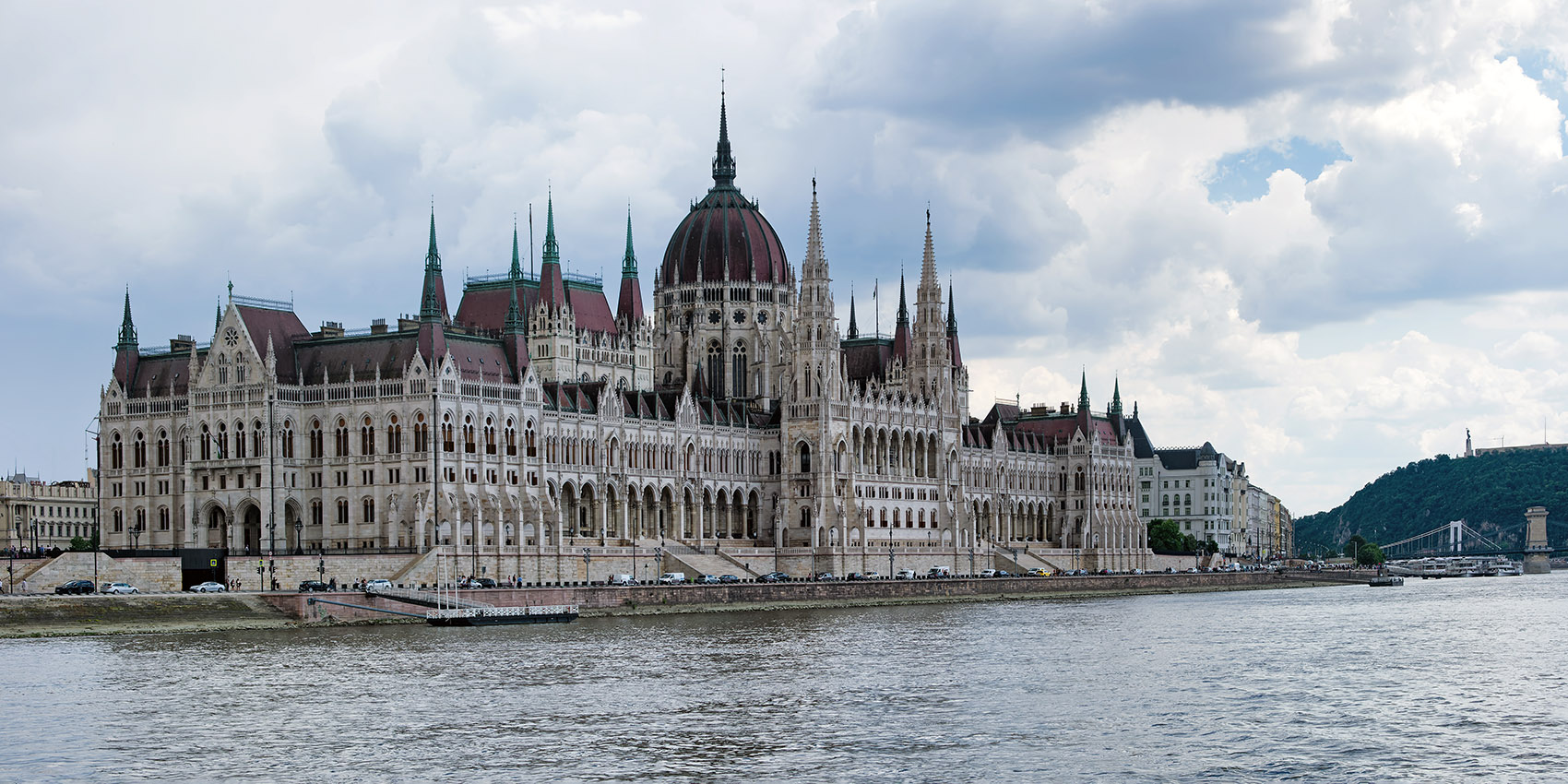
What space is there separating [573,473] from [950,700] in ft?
248

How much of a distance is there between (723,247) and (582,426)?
4393 centimetres

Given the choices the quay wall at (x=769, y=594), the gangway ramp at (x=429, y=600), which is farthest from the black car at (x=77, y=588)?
the gangway ramp at (x=429, y=600)

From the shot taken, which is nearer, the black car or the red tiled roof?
the black car

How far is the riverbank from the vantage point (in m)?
99.6

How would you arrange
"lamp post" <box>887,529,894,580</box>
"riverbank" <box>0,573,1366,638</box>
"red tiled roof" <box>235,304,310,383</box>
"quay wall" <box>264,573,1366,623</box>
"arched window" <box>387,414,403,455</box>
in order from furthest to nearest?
"lamp post" <box>887,529,894,580</box> → "red tiled roof" <box>235,304,310,383</box> → "arched window" <box>387,414,403,455</box> → "quay wall" <box>264,573,1366,623</box> → "riverbank" <box>0,573,1366,638</box>

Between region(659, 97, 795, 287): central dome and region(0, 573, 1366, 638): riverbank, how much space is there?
4163 centimetres

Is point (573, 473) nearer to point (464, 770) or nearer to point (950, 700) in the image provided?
point (950, 700)

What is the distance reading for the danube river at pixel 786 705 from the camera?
56.5m

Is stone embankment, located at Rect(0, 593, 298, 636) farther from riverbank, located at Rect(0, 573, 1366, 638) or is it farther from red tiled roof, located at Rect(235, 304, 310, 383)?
red tiled roof, located at Rect(235, 304, 310, 383)

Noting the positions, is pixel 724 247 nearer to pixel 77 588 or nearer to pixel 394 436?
pixel 394 436

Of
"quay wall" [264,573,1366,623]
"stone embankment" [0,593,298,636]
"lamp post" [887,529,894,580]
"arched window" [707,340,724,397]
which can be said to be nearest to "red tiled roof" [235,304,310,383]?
"quay wall" [264,573,1366,623]

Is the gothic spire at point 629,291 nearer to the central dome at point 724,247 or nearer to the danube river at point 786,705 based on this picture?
the central dome at point 724,247

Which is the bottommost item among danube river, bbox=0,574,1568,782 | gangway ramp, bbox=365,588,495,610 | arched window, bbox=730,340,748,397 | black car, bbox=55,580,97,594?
danube river, bbox=0,574,1568,782

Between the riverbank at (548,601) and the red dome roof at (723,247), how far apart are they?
1644 inches
